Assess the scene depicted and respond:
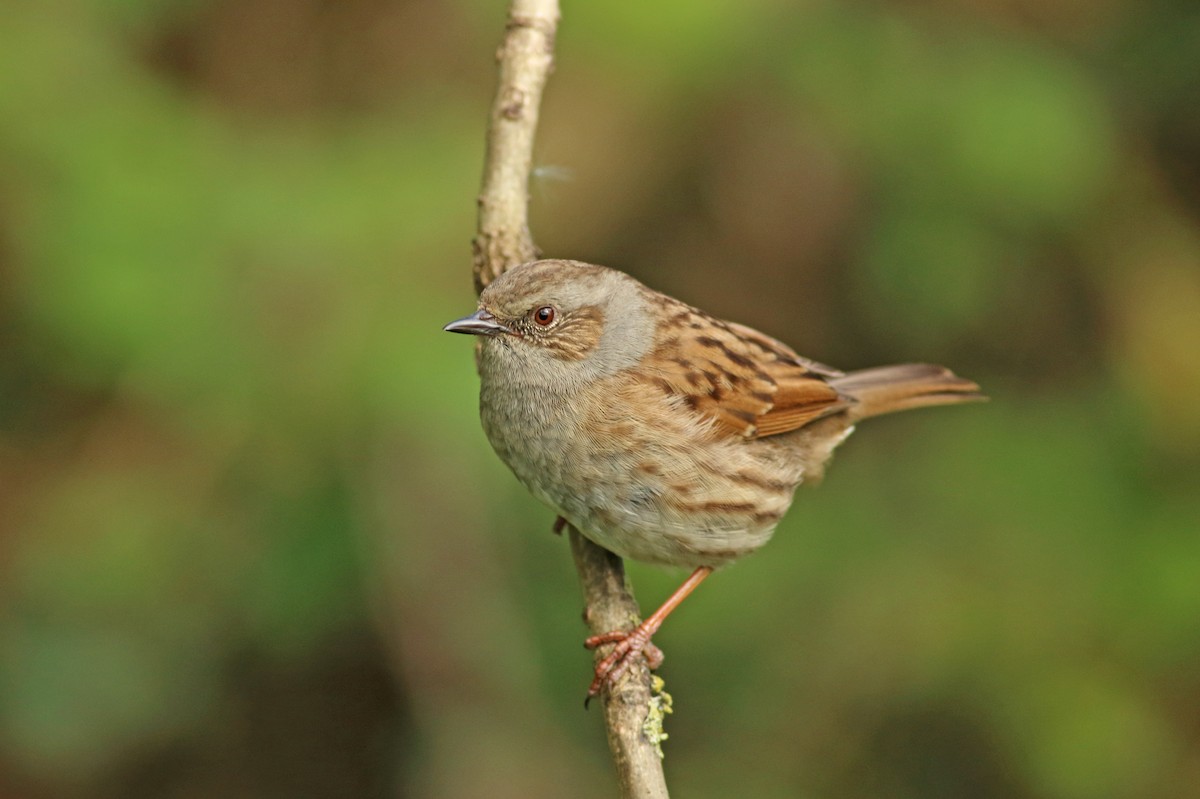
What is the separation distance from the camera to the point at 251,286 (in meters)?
4.54

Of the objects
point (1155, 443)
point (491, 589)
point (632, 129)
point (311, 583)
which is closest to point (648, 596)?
point (491, 589)

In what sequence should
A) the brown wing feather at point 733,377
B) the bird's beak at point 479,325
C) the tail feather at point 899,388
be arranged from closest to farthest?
the bird's beak at point 479,325
the brown wing feather at point 733,377
the tail feather at point 899,388

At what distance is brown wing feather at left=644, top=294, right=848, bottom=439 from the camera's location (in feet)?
12.3

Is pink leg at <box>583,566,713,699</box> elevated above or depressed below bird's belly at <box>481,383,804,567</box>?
below

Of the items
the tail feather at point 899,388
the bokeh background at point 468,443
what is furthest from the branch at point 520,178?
the tail feather at point 899,388

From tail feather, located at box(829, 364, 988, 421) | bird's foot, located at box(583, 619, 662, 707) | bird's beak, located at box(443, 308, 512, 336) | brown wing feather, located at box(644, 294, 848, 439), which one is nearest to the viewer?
bird's foot, located at box(583, 619, 662, 707)

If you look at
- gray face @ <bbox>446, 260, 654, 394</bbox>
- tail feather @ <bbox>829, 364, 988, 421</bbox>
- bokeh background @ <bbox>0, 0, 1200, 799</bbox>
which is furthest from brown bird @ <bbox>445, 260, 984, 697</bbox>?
bokeh background @ <bbox>0, 0, 1200, 799</bbox>

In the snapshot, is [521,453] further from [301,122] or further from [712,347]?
[301,122]

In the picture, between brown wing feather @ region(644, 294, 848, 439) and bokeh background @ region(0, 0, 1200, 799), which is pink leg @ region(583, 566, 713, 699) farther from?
bokeh background @ region(0, 0, 1200, 799)

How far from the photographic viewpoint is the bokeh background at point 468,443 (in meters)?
4.53

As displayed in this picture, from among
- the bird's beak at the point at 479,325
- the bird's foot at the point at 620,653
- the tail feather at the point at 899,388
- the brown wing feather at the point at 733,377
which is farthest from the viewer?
the tail feather at the point at 899,388

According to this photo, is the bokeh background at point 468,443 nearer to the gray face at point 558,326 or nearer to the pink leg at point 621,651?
the gray face at point 558,326

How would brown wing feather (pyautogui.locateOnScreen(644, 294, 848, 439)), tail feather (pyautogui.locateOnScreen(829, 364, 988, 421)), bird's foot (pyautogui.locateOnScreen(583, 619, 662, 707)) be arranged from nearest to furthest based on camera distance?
1. bird's foot (pyautogui.locateOnScreen(583, 619, 662, 707))
2. brown wing feather (pyautogui.locateOnScreen(644, 294, 848, 439))
3. tail feather (pyautogui.locateOnScreen(829, 364, 988, 421))

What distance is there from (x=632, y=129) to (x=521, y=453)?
9.33 feet
